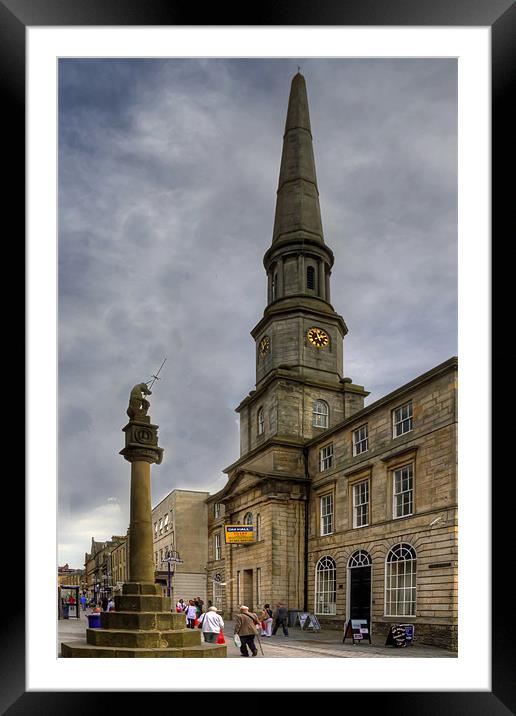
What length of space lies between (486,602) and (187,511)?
129 ft

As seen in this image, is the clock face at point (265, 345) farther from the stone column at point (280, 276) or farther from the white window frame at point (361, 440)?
the white window frame at point (361, 440)

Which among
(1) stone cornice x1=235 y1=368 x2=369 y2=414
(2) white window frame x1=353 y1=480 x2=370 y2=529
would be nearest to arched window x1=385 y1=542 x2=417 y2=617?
(2) white window frame x1=353 y1=480 x2=370 y2=529

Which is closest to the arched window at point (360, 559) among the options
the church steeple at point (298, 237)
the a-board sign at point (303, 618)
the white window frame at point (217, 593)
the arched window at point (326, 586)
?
the arched window at point (326, 586)

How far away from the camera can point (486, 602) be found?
7828 millimetres

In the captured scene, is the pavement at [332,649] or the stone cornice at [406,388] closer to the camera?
the pavement at [332,649]

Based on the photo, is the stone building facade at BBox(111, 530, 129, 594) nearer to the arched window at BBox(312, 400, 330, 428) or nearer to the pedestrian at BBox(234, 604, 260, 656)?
the arched window at BBox(312, 400, 330, 428)

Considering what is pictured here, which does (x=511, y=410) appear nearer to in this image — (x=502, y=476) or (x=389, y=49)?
(x=502, y=476)

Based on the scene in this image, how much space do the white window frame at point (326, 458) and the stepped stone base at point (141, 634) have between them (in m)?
16.9

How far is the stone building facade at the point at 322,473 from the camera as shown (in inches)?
858

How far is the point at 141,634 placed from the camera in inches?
525

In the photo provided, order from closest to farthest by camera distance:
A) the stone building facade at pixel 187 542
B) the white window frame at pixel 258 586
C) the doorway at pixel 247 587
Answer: the white window frame at pixel 258 586, the doorway at pixel 247 587, the stone building facade at pixel 187 542

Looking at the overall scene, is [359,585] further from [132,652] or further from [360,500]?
[132,652]

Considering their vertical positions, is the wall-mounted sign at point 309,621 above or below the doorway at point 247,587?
above

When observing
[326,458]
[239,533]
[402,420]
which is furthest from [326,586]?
[402,420]
